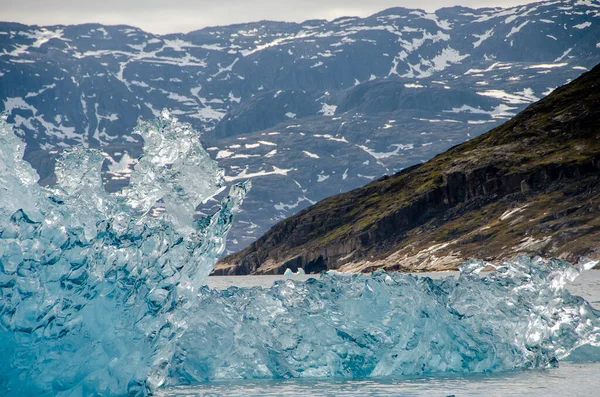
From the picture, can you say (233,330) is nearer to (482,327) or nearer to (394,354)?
(394,354)

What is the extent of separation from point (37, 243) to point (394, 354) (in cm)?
1687

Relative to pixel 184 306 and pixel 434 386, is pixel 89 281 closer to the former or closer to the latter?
pixel 184 306

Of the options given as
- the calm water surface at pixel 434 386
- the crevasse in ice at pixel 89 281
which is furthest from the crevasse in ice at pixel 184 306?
the calm water surface at pixel 434 386

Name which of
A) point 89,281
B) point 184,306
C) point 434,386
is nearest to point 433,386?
point 434,386

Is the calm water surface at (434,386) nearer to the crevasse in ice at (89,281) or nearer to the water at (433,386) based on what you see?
the water at (433,386)

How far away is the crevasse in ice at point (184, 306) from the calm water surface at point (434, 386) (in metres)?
1.58

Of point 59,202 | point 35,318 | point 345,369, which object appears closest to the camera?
point 35,318

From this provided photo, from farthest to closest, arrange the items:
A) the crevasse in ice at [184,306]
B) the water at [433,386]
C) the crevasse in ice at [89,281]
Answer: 1. the water at [433,386]
2. the crevasse in ice at [184,306]
3. the crevasse in ice at [89,281]

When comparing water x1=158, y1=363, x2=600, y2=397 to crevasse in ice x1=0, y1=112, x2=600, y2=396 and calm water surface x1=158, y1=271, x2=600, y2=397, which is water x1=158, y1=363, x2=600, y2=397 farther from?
crevasse in ice x1=0, y1=112, x2=600, y2=396

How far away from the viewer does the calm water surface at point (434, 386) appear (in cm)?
3341

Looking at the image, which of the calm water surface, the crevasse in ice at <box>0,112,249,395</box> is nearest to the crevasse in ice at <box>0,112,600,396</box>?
the crevasse in ice at <box>0,112,249,395</box>

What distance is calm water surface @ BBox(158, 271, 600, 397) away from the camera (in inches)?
1315

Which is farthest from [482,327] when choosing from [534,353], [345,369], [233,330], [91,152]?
[91,152]

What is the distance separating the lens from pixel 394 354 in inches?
1548
